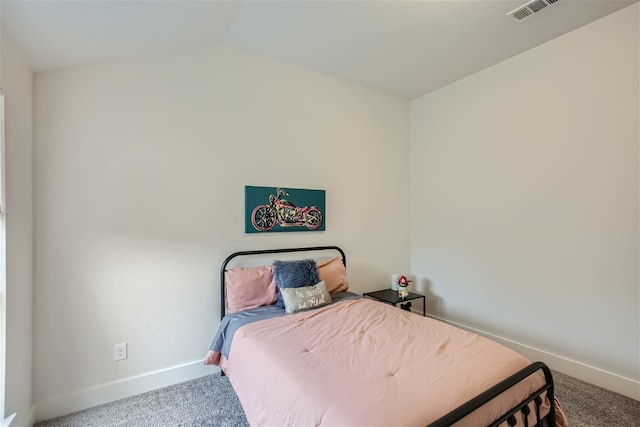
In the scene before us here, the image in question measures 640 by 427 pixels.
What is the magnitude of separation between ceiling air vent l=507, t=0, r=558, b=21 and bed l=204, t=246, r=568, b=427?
2.39 m

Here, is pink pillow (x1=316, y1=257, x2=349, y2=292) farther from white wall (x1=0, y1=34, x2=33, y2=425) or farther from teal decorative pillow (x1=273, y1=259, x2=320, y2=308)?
white wall (x1=0, y1=34, x2=33, y2=425)

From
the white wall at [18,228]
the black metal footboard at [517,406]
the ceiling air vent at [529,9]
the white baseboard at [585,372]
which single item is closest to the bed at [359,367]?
the black metal footboard at [517,406]

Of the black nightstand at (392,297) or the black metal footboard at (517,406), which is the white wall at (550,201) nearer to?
the black nightstand at (392,297)

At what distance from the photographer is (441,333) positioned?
6.39 feet

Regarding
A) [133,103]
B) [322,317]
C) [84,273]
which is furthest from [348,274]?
[133,103]

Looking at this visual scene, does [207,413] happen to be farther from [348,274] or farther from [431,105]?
[431,105]

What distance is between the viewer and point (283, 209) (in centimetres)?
296

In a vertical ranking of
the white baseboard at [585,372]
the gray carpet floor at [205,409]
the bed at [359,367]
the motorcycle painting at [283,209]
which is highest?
the motorcycle painting at [283,209]

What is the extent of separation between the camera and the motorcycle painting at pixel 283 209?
2771mm

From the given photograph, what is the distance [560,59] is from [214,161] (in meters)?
3.17

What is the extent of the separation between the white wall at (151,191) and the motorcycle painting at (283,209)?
84mm

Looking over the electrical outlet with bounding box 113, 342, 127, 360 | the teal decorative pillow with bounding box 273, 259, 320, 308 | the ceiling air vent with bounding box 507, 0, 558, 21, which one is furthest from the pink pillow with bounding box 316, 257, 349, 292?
the ceiling air vent with bounding box 507, 0, 558, 21

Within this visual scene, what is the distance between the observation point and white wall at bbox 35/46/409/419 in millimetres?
2061

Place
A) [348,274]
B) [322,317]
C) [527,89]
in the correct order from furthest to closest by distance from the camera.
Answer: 1. [348,274]
2. [527,89]
3. [322,317]
